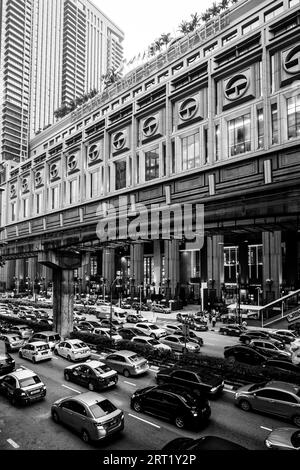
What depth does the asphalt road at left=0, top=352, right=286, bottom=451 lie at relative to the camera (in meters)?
12.4

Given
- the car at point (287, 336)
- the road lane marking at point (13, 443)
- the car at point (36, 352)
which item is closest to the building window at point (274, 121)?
the road lane marking at point (13, 443)

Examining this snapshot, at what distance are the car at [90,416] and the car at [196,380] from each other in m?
5.15

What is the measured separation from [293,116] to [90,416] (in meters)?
17.7

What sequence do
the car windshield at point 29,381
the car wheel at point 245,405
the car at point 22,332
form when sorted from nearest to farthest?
the car wheel at point 245,405
the car windshield at point 29,381
the car at point 22,332

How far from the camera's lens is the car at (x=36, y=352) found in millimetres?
23938

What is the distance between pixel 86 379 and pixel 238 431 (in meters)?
9.03

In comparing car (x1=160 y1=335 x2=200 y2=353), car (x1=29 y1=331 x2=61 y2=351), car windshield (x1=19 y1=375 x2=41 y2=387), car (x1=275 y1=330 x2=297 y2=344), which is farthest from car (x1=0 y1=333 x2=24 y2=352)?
car (x1=275 y1=330 x2=297 y2=344)

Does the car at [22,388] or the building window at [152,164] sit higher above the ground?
the building window at [152,164]

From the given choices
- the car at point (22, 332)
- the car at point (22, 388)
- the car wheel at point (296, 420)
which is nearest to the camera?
the car wheel at point (296, 420)

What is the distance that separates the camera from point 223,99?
20750 millimetres

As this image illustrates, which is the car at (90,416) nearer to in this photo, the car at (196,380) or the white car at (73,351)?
the car at (196,380)

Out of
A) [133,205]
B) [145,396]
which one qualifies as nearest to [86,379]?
[145,396]

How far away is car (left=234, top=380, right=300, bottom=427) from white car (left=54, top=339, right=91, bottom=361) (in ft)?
41.6
